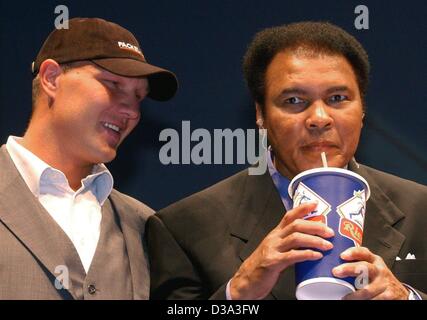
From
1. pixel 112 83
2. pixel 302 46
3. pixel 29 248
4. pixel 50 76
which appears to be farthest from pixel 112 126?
pixel 302 46

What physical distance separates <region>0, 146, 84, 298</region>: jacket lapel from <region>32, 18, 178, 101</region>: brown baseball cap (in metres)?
0.45

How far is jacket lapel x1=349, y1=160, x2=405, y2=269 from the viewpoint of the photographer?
1.73 metres

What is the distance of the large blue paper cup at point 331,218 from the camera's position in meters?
1.34

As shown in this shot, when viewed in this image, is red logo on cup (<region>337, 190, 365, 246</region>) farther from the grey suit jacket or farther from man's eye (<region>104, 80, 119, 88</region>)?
man's eye (<region>104, 80, 119, 88</region>)

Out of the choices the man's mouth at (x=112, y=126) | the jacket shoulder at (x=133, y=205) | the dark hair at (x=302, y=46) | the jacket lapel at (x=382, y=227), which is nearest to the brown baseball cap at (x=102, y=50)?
the man's mouth at (x=112, y=126)

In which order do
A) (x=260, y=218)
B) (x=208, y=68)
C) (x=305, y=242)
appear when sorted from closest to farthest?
1. (x=305, y=242)
2. (x=260, y=218)
3. (x=208, y=68)

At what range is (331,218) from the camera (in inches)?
54.1

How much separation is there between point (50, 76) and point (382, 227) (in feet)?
3.52

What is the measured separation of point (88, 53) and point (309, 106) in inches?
27.5

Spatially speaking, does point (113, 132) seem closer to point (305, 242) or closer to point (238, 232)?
point (238, 232)
